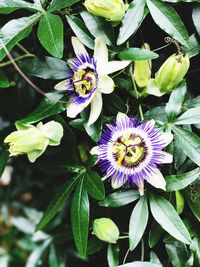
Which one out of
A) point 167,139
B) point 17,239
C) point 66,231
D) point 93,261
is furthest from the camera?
point 17,239

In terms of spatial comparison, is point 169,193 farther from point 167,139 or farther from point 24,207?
point 24,207

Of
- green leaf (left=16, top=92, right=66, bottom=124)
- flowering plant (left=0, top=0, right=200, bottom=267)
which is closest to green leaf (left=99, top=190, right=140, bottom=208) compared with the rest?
flowering plant (left=0, top=0, right=200, bottom=267)

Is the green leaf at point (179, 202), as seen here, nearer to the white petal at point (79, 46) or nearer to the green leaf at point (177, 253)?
the green leaf at point (177, 253)

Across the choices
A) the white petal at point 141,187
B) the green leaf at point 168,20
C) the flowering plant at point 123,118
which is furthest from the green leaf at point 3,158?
the green leaf at point 168,20

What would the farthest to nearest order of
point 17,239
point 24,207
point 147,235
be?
point 17,239 → point 24,207 → point 147,235

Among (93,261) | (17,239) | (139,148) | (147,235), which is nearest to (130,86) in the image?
(139,148)

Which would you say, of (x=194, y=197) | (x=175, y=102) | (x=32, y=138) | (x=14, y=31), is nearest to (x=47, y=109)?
(x=32, y=138)

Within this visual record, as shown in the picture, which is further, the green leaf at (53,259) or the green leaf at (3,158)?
the green leaf at (53,259)

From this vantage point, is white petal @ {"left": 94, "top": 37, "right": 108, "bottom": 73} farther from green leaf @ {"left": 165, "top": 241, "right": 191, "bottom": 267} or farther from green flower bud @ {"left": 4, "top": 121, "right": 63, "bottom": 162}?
green leaf @ {"left": 165, "top": 241, "right": 191, "bottom": 267}
